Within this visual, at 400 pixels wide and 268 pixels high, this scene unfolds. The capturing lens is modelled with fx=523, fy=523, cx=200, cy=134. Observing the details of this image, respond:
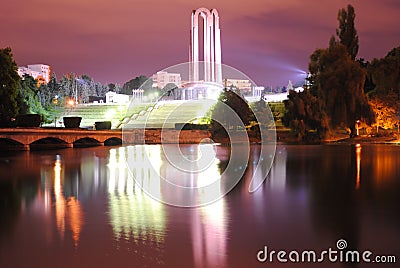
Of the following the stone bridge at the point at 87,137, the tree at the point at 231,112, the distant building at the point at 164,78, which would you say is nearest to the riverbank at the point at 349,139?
the tree at the point at 231,112

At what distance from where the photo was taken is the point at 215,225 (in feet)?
42.0

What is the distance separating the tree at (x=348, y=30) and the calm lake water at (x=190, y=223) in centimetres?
5076

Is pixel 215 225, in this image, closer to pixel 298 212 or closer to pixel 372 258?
pixel 298 212

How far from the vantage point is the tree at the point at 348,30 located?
68875 mm

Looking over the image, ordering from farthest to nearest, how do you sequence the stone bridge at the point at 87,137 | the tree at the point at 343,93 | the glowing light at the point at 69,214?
the tree at the point at 343,93, the stone bridge at the point at 87,137, the glowing light at the point at 69,214

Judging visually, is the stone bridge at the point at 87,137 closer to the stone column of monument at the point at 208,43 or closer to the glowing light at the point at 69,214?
the glowing light at the point at 69,214

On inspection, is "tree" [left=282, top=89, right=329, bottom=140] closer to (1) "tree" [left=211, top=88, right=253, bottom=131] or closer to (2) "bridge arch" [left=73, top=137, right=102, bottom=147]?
(1) "tree" [left=211, top=88, right=253, bottom=131]


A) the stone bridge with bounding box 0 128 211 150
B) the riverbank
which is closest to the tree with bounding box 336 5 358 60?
the riverbank

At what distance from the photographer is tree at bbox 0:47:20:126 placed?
53406 mm

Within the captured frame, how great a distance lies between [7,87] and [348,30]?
4326cm

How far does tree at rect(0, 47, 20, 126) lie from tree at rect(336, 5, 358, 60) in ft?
136

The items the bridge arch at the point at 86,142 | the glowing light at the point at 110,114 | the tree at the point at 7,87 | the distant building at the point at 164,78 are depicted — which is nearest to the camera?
the tree at the point at 7,87

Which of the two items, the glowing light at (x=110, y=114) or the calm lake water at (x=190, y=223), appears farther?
the glowing light at (x=110, y=114)

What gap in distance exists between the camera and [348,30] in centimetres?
6919
